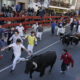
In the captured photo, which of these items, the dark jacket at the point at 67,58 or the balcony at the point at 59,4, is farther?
the balcony at the point at 59,4

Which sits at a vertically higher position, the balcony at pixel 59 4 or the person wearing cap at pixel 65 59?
the balcony at pixel 59 4

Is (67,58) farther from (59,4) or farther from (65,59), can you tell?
(59,4)

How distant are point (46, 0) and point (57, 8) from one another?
27.4 feet

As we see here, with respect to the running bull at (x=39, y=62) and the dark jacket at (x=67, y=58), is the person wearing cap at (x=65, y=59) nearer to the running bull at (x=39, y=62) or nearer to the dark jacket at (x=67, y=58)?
the dark jacket at (x=67, y=58)

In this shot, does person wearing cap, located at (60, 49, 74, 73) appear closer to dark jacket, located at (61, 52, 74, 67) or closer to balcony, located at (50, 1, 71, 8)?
dark jacket, located at (61, 52, 74, 67)

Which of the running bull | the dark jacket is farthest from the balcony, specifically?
the running bull

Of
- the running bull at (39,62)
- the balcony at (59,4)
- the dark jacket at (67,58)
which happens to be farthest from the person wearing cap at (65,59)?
the balcony at (59,4)

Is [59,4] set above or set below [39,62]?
above

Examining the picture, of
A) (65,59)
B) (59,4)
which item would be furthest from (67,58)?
(59,4)

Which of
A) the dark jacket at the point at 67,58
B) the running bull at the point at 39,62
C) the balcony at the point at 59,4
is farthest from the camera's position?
the balcony at the point at 59,4

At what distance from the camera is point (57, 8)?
35.3 metres

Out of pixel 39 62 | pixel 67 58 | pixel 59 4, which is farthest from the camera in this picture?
pixel 59 4

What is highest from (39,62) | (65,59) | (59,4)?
(59,4)

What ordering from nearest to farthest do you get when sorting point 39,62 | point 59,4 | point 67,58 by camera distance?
point 39,62 < point 67,58 < point 59,4
